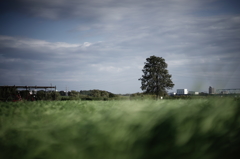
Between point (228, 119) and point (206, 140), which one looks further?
point (228, 119)

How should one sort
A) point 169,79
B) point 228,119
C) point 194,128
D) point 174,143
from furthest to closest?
point 169,79 < point 228,119 < point 194,128 < point 174,143

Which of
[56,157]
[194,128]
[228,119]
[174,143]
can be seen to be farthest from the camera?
[228,119]

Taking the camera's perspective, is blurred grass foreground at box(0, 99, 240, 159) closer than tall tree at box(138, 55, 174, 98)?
Yes

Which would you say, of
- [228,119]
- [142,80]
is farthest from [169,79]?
[228,119]

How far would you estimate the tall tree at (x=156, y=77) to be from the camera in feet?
148

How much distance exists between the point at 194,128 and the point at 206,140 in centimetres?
9

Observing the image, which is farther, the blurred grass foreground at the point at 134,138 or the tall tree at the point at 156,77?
the tall tree at the point at 156,77

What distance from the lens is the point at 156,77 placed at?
152ft

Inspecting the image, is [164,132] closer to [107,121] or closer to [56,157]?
[107,121]

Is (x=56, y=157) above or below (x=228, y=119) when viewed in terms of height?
below

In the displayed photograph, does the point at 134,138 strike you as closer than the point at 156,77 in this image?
Yes

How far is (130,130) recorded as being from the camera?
111cm

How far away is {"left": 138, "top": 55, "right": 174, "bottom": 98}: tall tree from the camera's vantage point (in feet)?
148

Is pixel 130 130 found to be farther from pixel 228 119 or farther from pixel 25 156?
pixel 228 119
